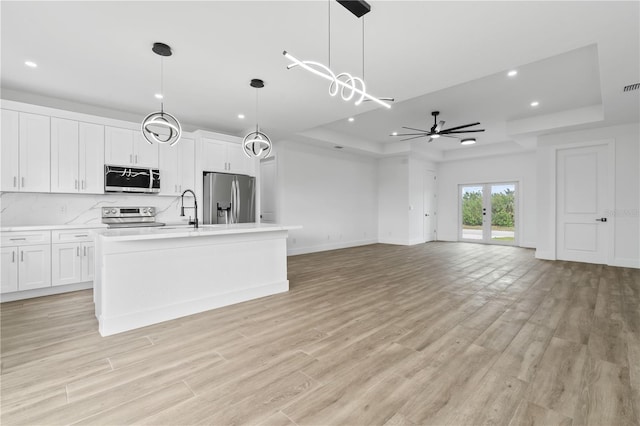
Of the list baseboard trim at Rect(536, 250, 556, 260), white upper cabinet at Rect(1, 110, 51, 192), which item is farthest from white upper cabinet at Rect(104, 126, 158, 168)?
baseboard trim at Rect(536, 250, 556, 260)

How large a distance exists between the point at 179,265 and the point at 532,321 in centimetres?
380

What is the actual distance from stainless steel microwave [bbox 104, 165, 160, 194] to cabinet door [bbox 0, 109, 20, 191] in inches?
38.9

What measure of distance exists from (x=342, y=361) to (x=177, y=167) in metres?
4.56

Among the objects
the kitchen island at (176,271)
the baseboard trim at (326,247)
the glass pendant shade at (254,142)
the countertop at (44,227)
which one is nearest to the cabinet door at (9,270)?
the countertop at (44,227)

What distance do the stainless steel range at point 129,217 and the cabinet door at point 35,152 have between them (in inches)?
33.4

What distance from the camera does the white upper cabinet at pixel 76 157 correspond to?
13.8 ft

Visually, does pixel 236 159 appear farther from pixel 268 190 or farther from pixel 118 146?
pixel 118 146

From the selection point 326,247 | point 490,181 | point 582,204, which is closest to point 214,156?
point 326,247

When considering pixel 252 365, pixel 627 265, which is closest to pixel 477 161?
pixel 627 265

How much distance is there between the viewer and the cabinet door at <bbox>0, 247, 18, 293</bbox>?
11.9 ft

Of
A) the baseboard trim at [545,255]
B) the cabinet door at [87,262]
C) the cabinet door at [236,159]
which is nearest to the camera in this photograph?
the cabinet door at [87,262]

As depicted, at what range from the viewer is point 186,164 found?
5387 millimetres

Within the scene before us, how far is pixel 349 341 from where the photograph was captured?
2592 millimetres

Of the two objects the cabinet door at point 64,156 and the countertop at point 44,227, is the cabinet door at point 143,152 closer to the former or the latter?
the cabinet door at point 64,156
